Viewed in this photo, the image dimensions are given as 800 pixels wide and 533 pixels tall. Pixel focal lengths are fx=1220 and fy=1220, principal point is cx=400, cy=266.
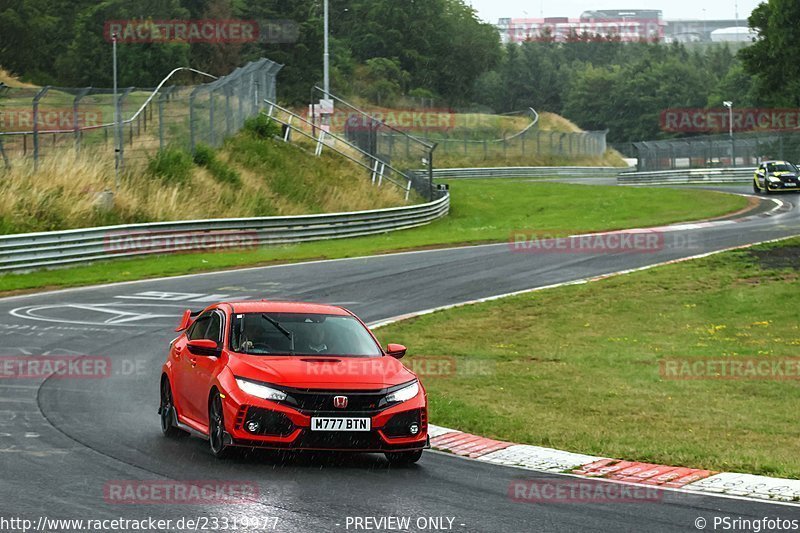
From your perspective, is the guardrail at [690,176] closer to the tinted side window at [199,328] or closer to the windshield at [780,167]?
the windshield at [780,167]

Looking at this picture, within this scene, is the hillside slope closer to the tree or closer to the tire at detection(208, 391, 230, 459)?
the tree

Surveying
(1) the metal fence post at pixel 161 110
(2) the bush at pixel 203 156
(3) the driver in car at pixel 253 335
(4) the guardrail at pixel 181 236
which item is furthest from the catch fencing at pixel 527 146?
(3) the driver in car at pixel 253 335

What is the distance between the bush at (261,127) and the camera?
48.5 meters

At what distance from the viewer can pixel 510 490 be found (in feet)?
31.2

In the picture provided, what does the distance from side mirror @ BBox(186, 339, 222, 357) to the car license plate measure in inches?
56.5

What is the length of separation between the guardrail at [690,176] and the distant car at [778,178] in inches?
600

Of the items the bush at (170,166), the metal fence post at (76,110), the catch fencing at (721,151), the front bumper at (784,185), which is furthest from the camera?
the catch fencing at (721,151)

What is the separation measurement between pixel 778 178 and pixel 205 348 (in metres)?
47.8

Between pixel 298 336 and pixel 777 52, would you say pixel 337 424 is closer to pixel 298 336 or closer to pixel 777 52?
pixel 298 336

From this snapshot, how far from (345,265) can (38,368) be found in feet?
47.8

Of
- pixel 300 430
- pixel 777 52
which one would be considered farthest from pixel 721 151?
pixel 300 430

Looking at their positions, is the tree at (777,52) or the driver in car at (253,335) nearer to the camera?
the driver in car at (253,335)

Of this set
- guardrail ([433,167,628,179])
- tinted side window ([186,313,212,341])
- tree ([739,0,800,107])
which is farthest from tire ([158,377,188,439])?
guardrail ([433,167,628,179])

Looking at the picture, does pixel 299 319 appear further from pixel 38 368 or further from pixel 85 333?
pixel 85 333
